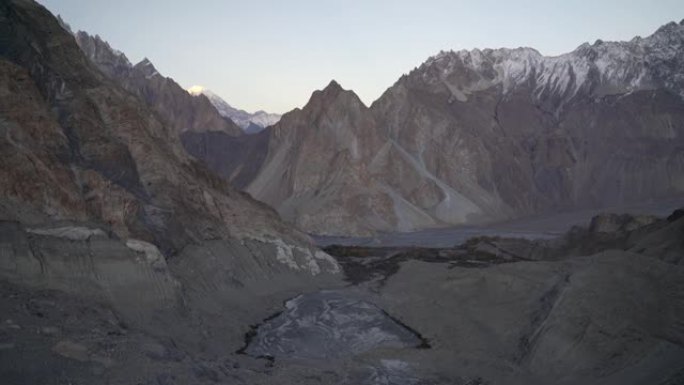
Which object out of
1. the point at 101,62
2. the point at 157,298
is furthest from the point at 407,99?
the point at 157,298

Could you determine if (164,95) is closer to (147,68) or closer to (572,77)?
(147,68)

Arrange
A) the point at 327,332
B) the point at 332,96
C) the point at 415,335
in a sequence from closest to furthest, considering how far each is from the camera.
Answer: the point at 415,335
the point at 327,332
the point at 332,96

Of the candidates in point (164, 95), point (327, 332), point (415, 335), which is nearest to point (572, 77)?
point (164, 95)

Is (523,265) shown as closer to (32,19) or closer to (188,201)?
(188,201)

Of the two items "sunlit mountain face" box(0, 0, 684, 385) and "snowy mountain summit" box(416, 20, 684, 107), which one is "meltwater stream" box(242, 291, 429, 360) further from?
"snowy mountain summit" box(416, 20, 684, 107)

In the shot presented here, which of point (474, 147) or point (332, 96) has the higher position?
point (332, 96)

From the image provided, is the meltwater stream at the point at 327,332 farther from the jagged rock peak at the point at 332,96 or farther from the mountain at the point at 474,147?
the jagged rock peak at the point at 332,96
